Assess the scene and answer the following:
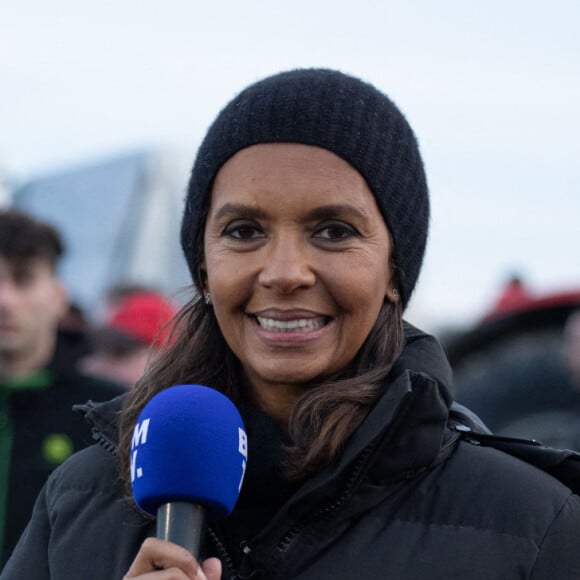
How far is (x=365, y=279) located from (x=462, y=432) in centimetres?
39

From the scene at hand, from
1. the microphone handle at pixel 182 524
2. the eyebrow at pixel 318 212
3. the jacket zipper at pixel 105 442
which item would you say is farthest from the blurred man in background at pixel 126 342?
the microphone handle at pixel 182 524

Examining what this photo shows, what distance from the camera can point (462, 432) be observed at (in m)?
2.77

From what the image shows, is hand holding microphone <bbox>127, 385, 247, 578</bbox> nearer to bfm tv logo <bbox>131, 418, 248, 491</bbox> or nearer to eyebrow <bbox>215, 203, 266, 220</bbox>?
bfm tv logo <bbox>131, 418, 248, 491</bbox>

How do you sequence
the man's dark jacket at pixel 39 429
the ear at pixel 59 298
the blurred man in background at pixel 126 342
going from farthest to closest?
the blurred man in background at pixel 126 342
the ear at pixel 59 298
the man's dark jacket at pixel 39 429

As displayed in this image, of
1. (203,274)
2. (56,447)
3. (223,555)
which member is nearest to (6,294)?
(56,447)

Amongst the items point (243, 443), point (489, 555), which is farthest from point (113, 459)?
point (489, 555)

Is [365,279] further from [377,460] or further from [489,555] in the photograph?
[489,555]

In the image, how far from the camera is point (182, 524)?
233cm

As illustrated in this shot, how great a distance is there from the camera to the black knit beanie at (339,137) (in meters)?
2.89

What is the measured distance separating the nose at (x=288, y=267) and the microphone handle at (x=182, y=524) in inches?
22.4

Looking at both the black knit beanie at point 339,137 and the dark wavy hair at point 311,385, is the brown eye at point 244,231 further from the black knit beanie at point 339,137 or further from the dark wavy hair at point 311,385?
the dark wavy hair at point 311,385

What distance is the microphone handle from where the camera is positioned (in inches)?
89.7

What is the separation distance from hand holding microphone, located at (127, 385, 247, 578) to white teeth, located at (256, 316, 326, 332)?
0.28 m

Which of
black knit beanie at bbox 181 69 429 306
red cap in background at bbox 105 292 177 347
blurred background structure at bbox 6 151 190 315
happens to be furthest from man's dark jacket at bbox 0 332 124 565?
blurred background structure at bbox 6 151 190 315
